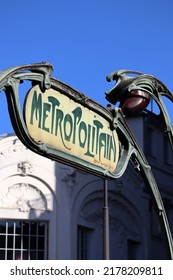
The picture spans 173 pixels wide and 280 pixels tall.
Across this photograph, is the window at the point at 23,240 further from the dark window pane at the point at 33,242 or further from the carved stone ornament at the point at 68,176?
the carved stone ornament at the point at 68,176

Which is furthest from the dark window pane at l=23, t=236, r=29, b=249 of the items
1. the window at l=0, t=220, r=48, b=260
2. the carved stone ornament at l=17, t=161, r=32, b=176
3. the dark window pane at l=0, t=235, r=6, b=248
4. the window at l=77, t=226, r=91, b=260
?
the carved stone ornament at l=17, t=161, r=32, b=176

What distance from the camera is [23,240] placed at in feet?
84.7

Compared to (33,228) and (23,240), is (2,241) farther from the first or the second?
(33,228)

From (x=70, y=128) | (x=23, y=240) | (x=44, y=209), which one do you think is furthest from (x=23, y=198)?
(x=70, y=128)

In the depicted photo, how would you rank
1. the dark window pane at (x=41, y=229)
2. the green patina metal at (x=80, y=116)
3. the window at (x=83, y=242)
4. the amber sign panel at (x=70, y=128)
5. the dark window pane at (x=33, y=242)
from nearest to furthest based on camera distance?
1. the green patina metal at (x=80, y=116)
2. the amber sign panel at (x=70, y=128)
3. the dark window pane at (x=33, y=242)
4. the dark window pane at (x=41, y=229)
5. the window at (x=83, y=242)

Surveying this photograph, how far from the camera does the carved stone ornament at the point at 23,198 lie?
84.3 ft

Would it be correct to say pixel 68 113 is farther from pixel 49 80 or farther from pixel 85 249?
pixel 85 249

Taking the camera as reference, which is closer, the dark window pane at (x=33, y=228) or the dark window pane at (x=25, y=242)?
the dark window pane at (x=25, y=242)

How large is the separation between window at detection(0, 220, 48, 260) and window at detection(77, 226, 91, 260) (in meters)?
1.50

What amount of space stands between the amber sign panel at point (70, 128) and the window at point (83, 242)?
697 inches

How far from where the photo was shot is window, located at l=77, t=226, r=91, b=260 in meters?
27.0

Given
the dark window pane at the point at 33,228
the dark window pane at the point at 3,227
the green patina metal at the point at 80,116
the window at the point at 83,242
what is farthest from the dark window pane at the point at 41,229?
the green patina metal at the point at 80,116

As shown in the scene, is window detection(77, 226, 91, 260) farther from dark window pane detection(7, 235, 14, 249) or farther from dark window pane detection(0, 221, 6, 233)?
dark window pane detection(0, 221, 6, 233)
